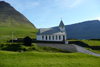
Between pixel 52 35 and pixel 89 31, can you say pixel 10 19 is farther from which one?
pixel 52 35

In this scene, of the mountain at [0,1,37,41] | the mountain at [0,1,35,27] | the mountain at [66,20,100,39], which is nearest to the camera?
the mountain at [0,1,37,41]

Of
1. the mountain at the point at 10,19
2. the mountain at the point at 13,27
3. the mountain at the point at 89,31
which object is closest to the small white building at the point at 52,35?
the mountain at the point at 13,27

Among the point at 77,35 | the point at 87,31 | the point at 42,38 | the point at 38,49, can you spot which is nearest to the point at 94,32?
the point at 87,31

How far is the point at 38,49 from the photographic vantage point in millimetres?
28750

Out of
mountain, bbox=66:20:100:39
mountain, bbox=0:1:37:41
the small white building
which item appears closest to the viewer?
the small white building

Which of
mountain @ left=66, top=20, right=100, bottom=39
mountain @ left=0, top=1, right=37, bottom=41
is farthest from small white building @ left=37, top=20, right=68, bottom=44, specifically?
mountain @ left=66, top=20, right=100, bottom=39

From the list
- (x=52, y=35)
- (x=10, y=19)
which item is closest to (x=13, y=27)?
(x=10, y=19)

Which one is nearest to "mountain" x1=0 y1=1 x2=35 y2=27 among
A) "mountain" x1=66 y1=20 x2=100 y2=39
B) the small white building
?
"mountain" x1=66 y1=20 x2=100 y2=39

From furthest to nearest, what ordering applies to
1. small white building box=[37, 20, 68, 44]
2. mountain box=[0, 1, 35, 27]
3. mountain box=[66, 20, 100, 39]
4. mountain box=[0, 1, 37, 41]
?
mountain box=[0, 1, 35, 27], mountain box=[66, 20, 100, 39], mountain box=[0, 1, 37, 41], small white building box=[37, 20, 68, 44]

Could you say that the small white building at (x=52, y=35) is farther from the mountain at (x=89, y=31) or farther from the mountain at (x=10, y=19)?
the mountain at (x=10, y=19)

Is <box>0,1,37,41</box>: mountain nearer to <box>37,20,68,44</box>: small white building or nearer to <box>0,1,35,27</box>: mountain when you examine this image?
<box>0,1,35,27</box>: mountain

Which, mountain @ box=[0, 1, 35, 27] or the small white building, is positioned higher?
mountain @ box=[0, 1, 35, 27]

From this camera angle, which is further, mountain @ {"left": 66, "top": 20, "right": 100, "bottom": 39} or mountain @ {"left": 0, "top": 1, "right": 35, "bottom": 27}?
mountain @ {"left": 0, "top": 1, "right": 35, "bottom": 27}

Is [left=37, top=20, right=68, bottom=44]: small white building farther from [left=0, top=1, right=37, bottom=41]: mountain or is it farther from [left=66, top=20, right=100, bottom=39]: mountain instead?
[left=66, top=20, right=100, bottom=39]: mountain
